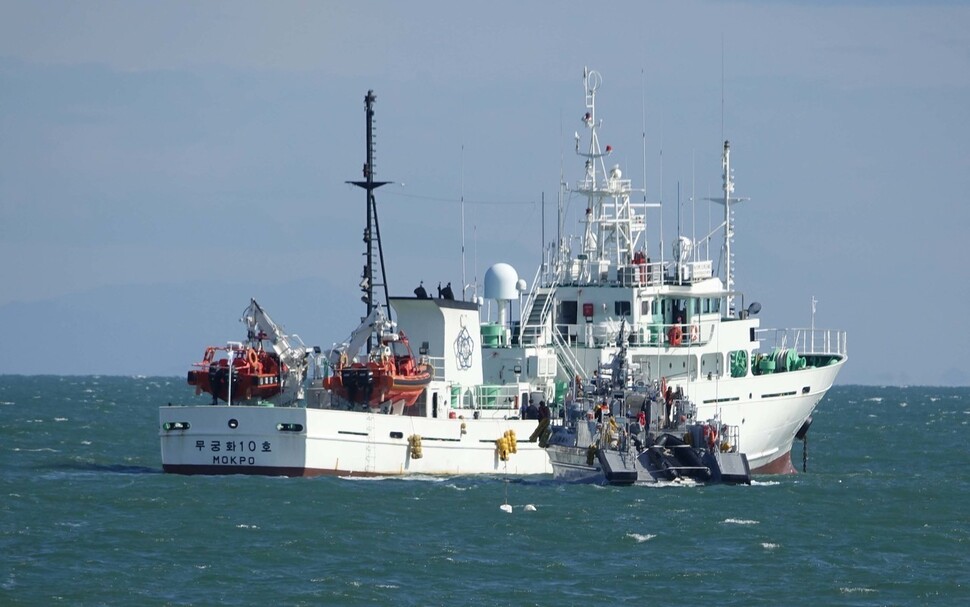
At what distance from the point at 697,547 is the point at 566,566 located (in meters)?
3.98

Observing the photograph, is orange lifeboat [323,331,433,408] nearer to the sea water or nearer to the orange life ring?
the sea water

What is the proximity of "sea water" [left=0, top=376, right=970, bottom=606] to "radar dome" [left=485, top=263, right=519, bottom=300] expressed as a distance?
903 centimetres

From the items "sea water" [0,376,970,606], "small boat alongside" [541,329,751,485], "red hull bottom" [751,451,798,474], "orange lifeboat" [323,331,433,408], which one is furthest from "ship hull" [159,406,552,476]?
"red hull bottom" [751,451,798,474]

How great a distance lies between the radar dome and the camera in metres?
58.9

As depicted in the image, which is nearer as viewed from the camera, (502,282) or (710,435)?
(710,435)

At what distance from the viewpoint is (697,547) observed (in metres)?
39.9

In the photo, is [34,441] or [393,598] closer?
[393,598]

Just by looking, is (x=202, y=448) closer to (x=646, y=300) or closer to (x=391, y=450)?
(x=391, y=450)

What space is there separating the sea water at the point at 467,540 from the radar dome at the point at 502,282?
9034 mm

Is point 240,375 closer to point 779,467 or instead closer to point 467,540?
point 467,540

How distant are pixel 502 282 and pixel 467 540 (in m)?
19.7

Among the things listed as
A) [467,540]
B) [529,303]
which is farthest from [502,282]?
[467,540]

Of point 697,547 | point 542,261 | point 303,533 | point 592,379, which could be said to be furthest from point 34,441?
point 697,547

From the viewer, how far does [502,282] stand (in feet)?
194
